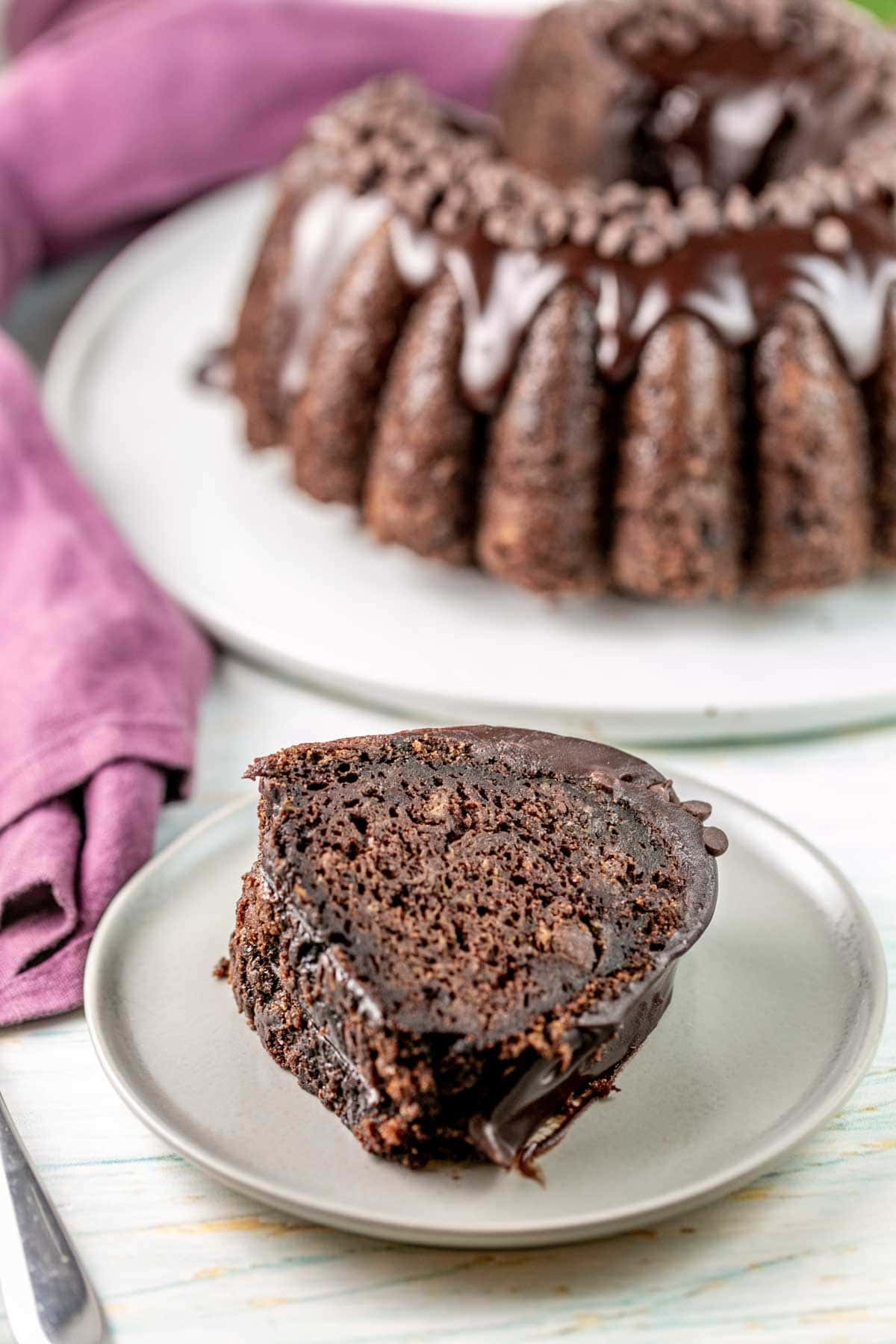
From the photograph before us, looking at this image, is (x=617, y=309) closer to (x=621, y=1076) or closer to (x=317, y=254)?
(x=317, y=254)

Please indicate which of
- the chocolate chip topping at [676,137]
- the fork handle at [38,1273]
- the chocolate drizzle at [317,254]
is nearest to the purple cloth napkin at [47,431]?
the fork handle at [38,1273]

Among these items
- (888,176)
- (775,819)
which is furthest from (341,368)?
(775,819)

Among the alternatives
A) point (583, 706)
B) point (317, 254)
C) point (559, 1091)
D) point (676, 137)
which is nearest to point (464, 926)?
point (559, 1091)

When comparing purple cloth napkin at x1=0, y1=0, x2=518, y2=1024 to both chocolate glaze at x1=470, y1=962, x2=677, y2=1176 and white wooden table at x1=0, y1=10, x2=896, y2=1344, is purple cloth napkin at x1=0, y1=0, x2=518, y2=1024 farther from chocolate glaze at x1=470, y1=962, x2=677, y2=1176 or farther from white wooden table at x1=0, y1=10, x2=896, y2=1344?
chocolate glaze at x1=470, y1=962, x2=677, y2=1176

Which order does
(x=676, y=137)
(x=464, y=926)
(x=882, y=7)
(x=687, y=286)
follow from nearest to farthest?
(x=464, y=926), (x=687, y=286), (x=676, y=137), (x=882, y=7)

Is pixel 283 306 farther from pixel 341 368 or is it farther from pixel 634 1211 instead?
pixel 634 1211

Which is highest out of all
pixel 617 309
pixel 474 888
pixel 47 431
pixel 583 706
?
Answer: pixel 617 309

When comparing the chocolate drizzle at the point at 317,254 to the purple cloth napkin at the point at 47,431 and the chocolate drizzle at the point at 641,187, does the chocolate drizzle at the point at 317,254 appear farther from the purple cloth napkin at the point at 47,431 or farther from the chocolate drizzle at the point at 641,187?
the purple cloth napkin at the point at 47,431
